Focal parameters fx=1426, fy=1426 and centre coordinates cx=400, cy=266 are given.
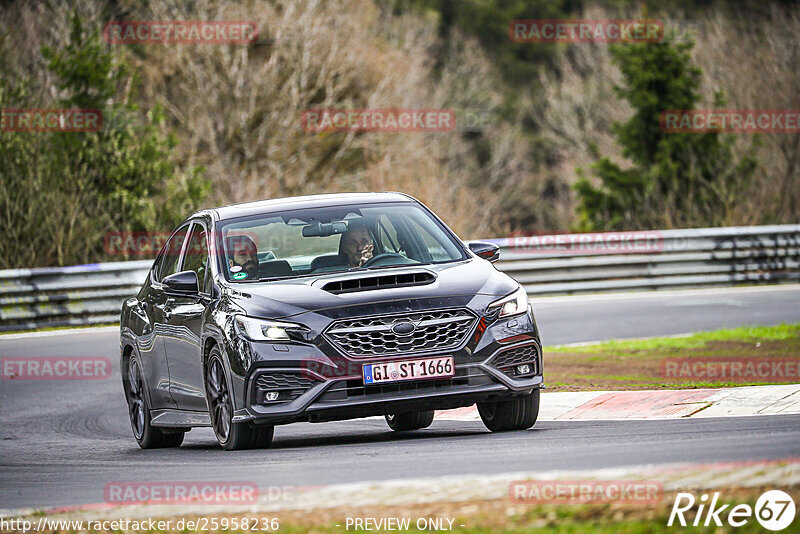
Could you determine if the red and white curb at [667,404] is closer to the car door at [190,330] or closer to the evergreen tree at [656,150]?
the car door at [190,330]

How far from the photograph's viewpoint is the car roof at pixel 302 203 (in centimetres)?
1044

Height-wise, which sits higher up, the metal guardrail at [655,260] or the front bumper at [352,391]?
the front bumper at [352,391]

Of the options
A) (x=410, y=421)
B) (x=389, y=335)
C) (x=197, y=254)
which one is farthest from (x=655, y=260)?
(x=389, y=335)

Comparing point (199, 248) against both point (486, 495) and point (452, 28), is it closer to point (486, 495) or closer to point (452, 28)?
point (486, 495)

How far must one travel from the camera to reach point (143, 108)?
4656cm

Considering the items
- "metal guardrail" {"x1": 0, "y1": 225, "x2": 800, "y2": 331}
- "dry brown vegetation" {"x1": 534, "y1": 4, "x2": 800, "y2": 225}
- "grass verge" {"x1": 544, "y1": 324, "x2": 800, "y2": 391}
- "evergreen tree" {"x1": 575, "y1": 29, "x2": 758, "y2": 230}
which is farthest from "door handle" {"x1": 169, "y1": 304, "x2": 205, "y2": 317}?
"evergreen tree" {"x1": 575, "y1": 29, "x2": 758, "y2": 230}

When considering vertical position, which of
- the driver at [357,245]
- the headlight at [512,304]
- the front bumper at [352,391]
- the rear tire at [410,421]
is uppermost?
the driver at [357,245]

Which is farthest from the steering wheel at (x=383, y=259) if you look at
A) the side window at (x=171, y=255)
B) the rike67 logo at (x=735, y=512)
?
the rike67 logo at (x=735, y=512)

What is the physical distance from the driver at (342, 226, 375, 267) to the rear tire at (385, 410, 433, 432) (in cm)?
166

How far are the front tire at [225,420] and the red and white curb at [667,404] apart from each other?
8.82 feet

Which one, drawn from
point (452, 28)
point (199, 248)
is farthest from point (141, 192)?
point (452, 28)

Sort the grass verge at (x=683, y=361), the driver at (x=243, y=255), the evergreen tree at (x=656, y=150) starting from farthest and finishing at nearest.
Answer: the evergreen tree at (x=656, y=150) → the grass verge at (x=683, y=361) → the driver at (x=243, y=255)

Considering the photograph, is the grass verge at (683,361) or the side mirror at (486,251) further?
the grass verge at (683,361)

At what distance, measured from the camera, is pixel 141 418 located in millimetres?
11453
